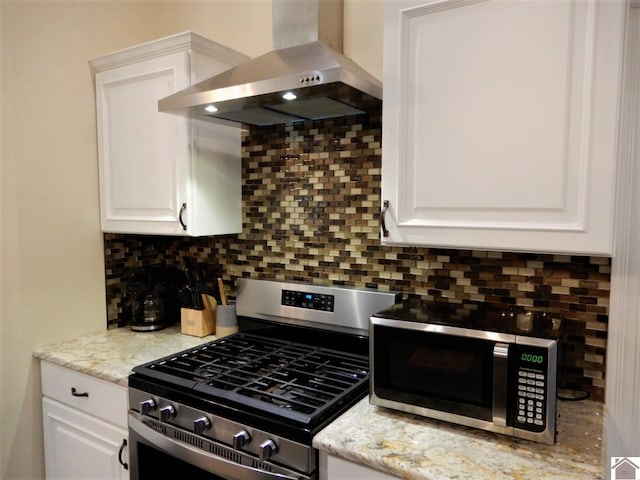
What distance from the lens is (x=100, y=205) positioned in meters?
2.10

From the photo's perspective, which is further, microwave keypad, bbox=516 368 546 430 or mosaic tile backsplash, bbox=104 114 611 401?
mosaic tile backsplash, bbox=104 114 611 401

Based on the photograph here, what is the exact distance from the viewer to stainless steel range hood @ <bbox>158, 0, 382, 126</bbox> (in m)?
1.34

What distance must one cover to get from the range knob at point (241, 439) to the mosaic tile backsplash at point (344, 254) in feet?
2.38

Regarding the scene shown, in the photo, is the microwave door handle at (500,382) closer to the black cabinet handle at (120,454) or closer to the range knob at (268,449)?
the range knob at (268,449)

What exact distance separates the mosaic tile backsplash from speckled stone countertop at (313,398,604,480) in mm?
257

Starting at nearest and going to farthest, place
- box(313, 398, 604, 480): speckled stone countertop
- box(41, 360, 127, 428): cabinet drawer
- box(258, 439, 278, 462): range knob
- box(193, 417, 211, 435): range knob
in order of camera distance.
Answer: box(313, 398, 604, 480): speckled stone countertop, box(258, 439, 278, 462): range knob, box(193, 417, 211, 435): range knob, box(41, 360, 127, 428): cabinet drawer

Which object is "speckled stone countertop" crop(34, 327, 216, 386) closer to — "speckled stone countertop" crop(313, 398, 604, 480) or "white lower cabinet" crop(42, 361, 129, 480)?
"white lower cabinet" crop(42, 361, 129, 480)

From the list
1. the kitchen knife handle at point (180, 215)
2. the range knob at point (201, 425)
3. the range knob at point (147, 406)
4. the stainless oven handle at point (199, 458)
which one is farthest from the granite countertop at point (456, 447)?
the kitchen knife handle at point (180, 215)

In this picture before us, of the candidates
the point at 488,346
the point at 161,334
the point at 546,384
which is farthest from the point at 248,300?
the point at 546,384

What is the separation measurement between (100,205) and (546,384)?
191cm

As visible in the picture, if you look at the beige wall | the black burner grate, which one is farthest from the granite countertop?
the beige wall

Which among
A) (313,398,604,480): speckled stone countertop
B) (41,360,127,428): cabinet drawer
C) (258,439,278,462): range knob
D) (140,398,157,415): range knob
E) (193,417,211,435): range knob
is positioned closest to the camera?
(313,398,604,480): speckled stone countertop

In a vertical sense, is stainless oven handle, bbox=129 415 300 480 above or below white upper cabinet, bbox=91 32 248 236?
below

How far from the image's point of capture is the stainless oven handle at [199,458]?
1.29m
